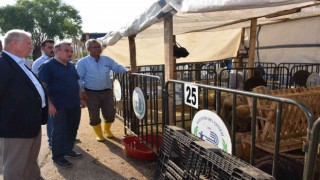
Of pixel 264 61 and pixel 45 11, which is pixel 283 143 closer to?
pixel 264 61

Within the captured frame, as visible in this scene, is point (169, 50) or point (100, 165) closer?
point (169, 50)

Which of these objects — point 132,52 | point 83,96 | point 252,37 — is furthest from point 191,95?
point 252,37

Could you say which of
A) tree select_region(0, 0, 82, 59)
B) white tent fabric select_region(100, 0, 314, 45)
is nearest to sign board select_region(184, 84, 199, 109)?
white tent fabric select_region(100, 0, 314, 45)

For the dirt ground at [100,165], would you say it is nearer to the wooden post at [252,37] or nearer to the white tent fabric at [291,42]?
the wooden post at [252,37]

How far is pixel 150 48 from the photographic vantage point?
1059cm

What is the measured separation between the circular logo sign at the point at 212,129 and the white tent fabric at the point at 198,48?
7535 millimetres

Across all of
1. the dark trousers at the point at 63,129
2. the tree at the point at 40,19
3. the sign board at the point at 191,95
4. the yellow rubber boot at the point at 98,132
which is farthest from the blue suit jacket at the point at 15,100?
the tree at the point at 40,19

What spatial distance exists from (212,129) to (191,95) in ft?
1.84

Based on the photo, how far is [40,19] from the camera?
52500mm

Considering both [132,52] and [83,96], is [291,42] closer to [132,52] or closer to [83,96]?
[132,52]

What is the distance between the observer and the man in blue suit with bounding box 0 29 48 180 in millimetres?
3273

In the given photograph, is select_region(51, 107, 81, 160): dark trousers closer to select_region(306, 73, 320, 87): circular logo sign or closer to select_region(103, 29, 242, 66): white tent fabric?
select_region(306, 73, 320, 87): circular logo sign

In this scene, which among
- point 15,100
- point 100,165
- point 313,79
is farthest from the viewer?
point 313,79

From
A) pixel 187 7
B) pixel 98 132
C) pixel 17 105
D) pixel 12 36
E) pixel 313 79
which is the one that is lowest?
pixel 98 132
